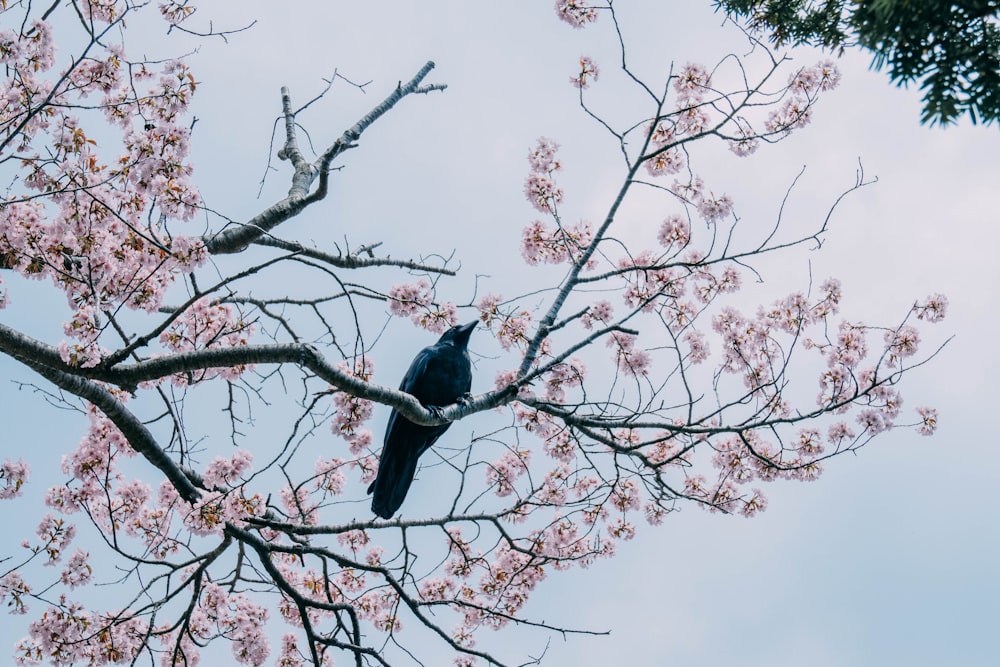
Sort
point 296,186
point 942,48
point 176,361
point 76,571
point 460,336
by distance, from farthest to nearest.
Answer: point 296,186, point 460,336, point 76,571, point 176,361, point 942,48

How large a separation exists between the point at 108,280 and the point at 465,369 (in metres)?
2.68

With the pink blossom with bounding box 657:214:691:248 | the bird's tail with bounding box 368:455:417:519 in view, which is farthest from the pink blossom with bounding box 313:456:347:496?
the pink blossom with bounding box 657:214:691:248

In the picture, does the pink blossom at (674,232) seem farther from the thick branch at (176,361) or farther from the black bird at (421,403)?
the thick branch at (176,361)

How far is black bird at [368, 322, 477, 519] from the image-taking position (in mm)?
5855

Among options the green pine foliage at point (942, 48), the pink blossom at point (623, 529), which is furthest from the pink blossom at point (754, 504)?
the green pine foliage at point (942, 48)

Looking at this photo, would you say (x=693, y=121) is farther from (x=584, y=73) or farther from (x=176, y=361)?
(x=176, y=361)

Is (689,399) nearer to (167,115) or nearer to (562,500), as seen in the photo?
(562,500)

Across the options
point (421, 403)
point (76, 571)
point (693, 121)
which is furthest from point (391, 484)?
point (693, 121)

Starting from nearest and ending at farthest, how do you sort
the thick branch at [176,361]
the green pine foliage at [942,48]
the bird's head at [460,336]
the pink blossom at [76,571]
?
the green pine foliage at [942,48] → the thick branch at [176,361] → the pink blossom at [76,571] → the bird's head at [460,336]

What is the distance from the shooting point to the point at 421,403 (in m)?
5.85

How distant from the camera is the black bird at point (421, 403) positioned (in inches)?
231

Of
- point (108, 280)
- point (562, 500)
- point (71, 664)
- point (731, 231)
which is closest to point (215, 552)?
point (71, 664)

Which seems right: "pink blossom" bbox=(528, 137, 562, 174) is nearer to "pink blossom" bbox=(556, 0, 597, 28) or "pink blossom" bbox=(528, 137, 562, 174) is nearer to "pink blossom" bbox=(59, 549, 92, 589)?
"pink blossom" bbox=(556, 0, 597, 28)

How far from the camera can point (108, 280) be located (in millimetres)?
4133
